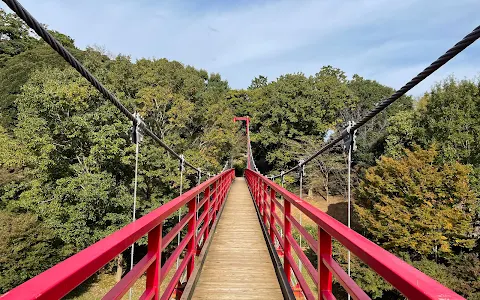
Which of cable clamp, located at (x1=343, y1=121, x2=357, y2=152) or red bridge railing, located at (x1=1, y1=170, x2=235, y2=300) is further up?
cable clamp, located at (x1=343, y1=121, x2=357, y2=152)

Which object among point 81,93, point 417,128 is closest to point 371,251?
point 81,93

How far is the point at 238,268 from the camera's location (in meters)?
3.74

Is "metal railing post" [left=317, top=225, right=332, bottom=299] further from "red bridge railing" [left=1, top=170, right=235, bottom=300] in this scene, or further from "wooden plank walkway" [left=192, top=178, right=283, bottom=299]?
"wooden plank walkway" [left=192, top=178, right=283, bottom=299]

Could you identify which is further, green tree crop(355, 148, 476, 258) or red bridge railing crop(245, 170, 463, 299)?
green tree crop(355, 148, 476, 258)

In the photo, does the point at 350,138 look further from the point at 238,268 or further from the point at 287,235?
the point at 238,268

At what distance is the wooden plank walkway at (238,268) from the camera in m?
3.01

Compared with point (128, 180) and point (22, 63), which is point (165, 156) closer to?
point (128, 180)

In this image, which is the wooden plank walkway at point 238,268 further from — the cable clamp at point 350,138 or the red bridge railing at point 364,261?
the cable clamp at point 350,138

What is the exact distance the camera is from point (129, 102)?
1784 cm

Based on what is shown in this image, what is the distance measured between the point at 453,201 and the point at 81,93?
57.0ft

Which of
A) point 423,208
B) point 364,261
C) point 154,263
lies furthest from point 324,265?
point 423,208

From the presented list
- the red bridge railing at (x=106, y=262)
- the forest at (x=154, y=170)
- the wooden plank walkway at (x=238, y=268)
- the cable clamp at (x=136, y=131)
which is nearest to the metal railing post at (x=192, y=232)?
the wooden plank walkway at (x=238, y=268)

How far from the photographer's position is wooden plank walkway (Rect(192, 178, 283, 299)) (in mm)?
3006

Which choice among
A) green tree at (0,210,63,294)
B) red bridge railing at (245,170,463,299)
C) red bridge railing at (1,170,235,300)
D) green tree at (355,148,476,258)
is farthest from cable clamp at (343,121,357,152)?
green tree at (0,210,63,294)
